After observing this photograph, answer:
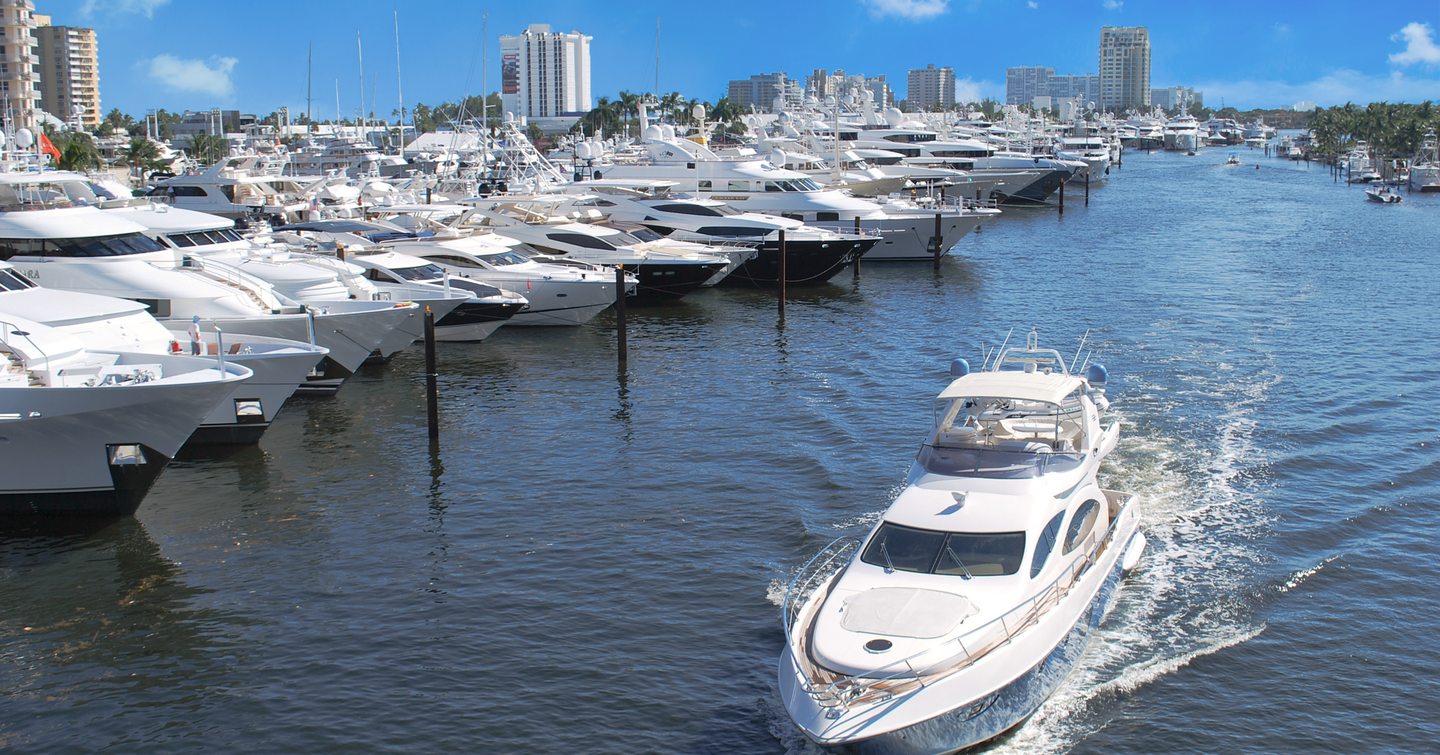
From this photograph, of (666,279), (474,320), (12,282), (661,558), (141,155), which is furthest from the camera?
(141,155)

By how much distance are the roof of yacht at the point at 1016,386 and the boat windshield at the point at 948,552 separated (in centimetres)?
364

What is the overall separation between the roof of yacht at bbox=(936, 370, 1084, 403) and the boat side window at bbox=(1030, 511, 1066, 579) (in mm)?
2665

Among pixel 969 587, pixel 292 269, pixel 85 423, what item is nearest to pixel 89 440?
pixel 85 423

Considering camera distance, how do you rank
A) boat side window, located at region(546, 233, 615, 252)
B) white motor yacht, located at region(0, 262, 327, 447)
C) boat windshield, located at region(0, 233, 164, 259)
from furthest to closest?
1. boat side window, located at region(546, 233, 615, 252)
2. boat windshield, located at region(0, 233, 164, 259)
3. white motor yacht, located at region(0, 262, 327, 447)

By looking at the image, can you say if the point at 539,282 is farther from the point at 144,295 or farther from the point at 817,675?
the point at 817,675

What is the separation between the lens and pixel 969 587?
626 inches

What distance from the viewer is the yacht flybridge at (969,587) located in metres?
14.1

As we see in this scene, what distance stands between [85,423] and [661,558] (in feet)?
32.7

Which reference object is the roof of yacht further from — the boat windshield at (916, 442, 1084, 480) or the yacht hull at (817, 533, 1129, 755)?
the yacht hull at (817, 533, 1129, 755)

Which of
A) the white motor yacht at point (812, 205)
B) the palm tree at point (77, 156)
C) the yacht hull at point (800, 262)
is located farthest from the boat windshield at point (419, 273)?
the palm tree at point (77, 156)

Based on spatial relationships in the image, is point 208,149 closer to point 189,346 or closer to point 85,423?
point 189,346

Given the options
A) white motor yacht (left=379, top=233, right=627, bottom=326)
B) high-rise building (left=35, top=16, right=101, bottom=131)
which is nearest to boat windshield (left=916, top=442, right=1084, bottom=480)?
white motor yacht (left=379, top=233, right=627, bottom=326)

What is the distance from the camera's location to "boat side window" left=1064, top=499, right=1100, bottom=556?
17.6m

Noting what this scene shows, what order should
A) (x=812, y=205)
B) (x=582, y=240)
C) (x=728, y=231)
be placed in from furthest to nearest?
(x=812, y=205) → (x=728, y=231) → (x=582, y=240)
